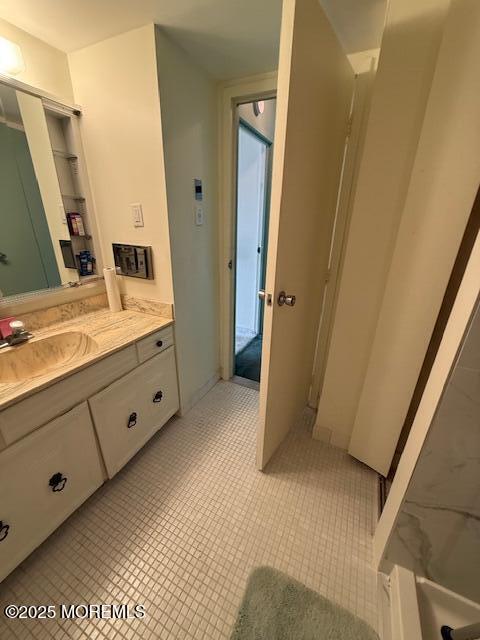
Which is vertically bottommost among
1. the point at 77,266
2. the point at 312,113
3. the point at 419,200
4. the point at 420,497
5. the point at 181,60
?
the point at 420,497

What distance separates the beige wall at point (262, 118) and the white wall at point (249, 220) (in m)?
0.10

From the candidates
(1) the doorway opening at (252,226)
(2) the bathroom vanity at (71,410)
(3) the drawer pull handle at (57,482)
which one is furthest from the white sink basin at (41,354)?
(1) the doorway opening at (252,226)

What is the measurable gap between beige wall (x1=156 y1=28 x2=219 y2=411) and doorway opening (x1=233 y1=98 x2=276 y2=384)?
0.35 metres

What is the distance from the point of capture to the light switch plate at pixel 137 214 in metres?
1.39

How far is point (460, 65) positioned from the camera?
0.82 m

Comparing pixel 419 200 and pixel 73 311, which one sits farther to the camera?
pixel 73 311

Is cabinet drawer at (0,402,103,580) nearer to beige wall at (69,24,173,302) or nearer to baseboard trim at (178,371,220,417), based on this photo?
baseboard trim at (178,371,220,417)

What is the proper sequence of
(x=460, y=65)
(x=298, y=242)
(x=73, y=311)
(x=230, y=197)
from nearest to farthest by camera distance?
1. (x=460, y=65)
2. (x=298, y=242)
3. (x=73, y=311)
4. (x=230, y=197)

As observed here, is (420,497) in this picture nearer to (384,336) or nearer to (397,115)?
(384,336)

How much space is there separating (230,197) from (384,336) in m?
1.29

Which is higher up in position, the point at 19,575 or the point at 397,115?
the point at 397,115

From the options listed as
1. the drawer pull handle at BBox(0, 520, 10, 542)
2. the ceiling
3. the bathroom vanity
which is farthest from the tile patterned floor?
the ceiling

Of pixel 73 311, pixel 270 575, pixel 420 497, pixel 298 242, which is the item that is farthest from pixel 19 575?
pixel 298 242

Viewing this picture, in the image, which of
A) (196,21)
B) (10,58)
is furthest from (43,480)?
A: (196,21)
